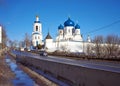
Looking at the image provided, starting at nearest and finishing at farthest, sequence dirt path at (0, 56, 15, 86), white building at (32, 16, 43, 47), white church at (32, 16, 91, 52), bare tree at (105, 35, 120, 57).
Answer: dirt path at (0, 56, 15, 86) → bare tree at (105, 35, 120, 57) → white church at (32, 16, 91, 52) → white building at (32, 16, 43, 47)

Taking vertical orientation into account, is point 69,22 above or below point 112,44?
above

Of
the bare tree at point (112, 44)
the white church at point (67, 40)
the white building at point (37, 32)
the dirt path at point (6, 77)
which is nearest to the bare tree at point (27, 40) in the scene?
the white building at point (37, 32)

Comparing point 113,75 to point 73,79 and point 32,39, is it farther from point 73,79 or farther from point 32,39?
point 32,39

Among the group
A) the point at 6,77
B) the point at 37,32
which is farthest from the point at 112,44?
the point at 37,32

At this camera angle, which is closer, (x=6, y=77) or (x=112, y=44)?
(x=6, y=77)

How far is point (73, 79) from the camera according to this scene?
18.9 m

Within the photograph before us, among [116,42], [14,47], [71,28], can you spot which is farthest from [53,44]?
[14,47]

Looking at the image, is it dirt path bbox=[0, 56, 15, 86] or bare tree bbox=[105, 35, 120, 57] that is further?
bare tree bbox=[105, 35, 120, 57]

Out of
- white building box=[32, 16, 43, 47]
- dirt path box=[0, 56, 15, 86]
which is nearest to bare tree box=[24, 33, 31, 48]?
white building box=[32, 16, 43, 47]

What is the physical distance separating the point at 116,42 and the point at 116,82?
234ft

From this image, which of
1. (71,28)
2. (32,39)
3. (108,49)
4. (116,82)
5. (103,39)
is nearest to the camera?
(116,82)

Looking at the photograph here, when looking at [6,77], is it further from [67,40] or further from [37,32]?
[37,32]

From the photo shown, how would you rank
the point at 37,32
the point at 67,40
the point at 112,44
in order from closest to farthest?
the point at 112,44, the point at 67,40, the point at 37,32

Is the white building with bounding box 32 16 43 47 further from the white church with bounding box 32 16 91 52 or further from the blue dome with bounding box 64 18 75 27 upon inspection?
the blue dome with bounding box 64 18 75 27
